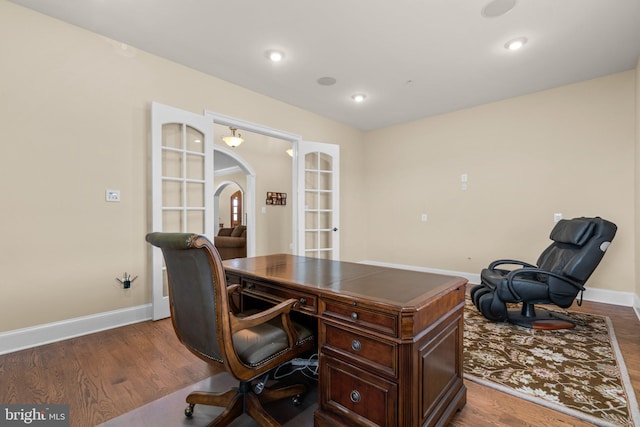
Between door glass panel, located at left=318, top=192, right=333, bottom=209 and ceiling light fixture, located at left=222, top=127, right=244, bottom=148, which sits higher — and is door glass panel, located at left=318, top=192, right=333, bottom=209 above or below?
below

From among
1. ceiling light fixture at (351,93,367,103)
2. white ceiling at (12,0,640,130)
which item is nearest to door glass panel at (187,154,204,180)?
→ white ceiling at (12,0,640,130)

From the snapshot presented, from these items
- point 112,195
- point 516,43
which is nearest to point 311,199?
point 112,195

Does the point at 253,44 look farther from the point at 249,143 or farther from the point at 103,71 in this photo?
the point at 249,143

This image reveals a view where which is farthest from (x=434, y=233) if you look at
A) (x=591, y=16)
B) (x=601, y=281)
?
(x=591, y=16)

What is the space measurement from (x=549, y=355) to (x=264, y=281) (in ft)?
7.36

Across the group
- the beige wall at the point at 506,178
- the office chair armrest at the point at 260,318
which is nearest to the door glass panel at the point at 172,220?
the office chair armrest at the point at 260,318

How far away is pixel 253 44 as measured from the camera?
2.91 meters

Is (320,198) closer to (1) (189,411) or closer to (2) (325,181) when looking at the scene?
(2) (325,181)

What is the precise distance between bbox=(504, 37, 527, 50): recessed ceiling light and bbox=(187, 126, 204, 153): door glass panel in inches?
132

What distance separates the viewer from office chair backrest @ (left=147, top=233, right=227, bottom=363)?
1.22 meters

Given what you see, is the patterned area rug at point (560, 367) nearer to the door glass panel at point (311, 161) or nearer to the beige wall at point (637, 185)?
the beige wall at point (637, 185)

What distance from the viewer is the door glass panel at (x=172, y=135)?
3155 millimetres

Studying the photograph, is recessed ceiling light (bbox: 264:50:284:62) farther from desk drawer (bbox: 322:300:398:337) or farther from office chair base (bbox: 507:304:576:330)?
office chair base (bbox: 507:304:576:330)

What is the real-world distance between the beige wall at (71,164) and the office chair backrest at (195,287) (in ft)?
6.11
